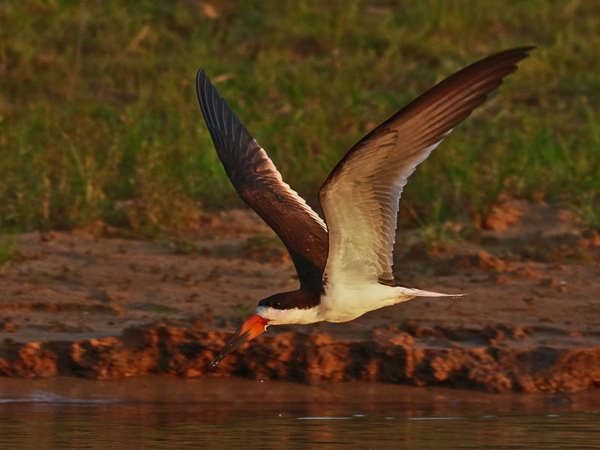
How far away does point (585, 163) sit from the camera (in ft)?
27.9

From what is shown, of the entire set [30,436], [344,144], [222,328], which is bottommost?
[30,436]

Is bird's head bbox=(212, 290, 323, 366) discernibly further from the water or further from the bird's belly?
the water

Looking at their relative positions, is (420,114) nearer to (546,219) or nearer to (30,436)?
(30,436)

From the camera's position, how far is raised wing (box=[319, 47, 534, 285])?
4.33 meters

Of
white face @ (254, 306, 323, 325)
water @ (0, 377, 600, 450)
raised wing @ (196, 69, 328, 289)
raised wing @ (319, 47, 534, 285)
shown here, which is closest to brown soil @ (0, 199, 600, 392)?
water @ (0, 377, 600, 450)

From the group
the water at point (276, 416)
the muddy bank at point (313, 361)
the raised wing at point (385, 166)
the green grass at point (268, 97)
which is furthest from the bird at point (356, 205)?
the green grass at point (268, 97)

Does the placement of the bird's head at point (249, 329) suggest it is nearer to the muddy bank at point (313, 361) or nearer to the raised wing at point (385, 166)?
the raised wing at point (385, 166)

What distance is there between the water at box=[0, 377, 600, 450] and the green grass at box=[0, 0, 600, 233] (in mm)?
2189

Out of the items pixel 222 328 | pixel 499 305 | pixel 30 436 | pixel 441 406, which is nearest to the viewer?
pixel 30 436

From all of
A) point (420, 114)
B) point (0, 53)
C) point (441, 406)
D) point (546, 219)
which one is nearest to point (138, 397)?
point (441, 406)

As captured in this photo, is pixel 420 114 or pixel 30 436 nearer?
pixel 420 114

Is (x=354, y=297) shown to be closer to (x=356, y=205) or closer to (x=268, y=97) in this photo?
(x=356, y=205)

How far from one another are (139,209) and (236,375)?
89.3 inches

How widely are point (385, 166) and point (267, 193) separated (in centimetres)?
133
